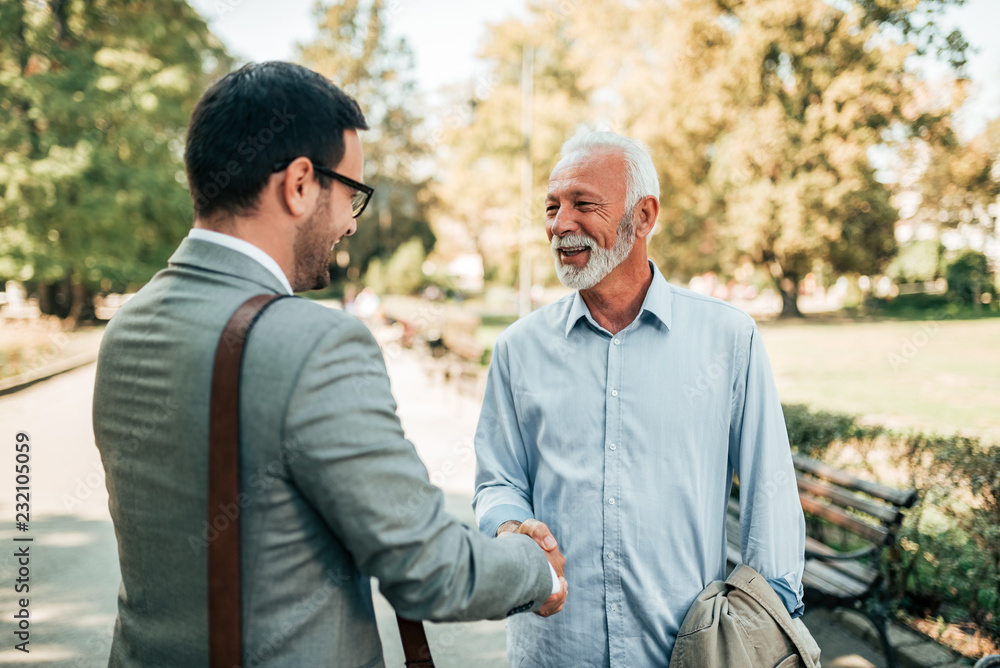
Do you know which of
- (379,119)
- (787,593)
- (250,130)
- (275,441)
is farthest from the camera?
(379,119)

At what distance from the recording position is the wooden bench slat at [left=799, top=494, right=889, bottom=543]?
378cm

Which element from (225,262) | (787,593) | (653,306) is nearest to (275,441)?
(225,262)

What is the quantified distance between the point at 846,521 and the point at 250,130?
417 centimetres

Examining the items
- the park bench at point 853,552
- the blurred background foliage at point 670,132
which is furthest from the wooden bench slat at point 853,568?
the blurred background foliage at point 670,132

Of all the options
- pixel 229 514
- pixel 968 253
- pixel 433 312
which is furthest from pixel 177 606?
pixel 968 253

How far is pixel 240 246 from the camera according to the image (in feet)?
4.27

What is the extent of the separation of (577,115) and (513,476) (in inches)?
1109

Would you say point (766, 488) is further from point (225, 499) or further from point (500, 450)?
point (225, 499)

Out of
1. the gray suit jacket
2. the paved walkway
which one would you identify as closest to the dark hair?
the gray suit jacket

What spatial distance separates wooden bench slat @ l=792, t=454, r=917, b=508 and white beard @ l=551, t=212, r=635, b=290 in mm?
2669

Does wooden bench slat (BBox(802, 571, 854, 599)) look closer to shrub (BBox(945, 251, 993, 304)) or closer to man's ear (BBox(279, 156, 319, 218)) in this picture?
man's ear (BBox(279, 156, 319, 218))

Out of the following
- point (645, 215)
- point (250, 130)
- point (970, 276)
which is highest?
point (250, 130)

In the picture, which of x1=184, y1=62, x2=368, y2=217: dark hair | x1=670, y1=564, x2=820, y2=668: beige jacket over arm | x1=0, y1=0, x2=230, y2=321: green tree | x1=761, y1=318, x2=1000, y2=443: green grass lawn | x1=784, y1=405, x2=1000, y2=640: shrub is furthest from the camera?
x1=0, y1=0, x2=230, y2=321: green tree

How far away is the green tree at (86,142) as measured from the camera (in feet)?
56.7
